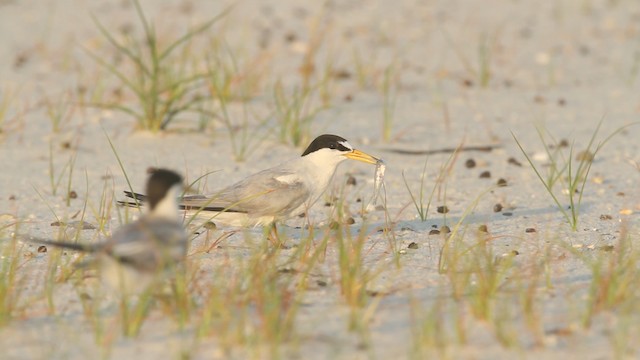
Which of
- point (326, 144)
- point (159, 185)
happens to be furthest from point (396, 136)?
point (159, 185)

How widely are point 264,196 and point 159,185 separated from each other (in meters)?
1.46

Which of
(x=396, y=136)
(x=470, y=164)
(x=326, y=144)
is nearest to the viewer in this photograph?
(x=326, y=144)

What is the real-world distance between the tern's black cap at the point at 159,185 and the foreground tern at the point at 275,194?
1136 mm

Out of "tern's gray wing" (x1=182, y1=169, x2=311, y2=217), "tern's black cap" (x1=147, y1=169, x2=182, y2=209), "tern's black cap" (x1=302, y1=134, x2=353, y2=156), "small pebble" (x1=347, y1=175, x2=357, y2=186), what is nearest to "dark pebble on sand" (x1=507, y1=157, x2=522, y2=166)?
"small pebble" (x1=347, y1=175, x2=357, y2=186)

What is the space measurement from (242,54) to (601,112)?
3.73 metres

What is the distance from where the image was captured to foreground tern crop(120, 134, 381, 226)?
18.7ft

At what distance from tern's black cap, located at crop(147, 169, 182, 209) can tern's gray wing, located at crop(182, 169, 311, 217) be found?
125 centimetres

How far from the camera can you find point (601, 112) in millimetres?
9258

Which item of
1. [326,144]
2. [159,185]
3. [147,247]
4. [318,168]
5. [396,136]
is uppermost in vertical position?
[396,136]

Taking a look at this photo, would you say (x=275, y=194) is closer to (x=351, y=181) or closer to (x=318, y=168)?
(x=318, y=168)

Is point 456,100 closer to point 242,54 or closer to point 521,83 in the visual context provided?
point 521,83

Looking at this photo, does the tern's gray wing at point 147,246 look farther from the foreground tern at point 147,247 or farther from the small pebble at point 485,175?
the small pebble at point 485,175

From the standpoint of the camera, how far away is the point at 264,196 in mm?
5734

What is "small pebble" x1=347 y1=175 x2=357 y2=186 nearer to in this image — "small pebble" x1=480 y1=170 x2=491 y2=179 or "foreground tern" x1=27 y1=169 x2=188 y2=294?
"small pebble" x1=480 y1=170 x2=491 y2=179
